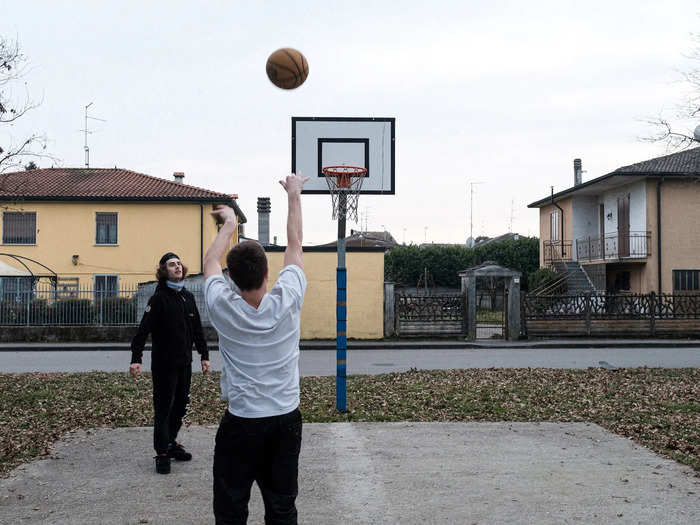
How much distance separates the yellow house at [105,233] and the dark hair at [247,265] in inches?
1146

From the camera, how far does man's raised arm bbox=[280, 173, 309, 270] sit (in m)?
3.80

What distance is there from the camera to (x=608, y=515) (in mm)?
5117

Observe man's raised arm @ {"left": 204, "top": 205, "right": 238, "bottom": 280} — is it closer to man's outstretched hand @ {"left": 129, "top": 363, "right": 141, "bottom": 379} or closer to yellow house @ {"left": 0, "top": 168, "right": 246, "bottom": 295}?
man's outstretched hand @ {"left": 129, "top": 363, "right": 141, "bottom": 379}

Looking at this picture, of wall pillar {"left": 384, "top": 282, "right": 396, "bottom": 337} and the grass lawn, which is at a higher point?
wall pillar {"left": 384, "top": 282, "right": 396, "bottom": 337}

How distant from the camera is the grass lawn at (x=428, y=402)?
26.5 feet

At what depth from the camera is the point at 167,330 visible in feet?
21.1

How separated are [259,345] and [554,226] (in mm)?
40119

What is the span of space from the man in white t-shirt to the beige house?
1110 inches

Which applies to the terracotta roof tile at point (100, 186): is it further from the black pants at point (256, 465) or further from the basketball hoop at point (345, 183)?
the black pants at point (256, 465)

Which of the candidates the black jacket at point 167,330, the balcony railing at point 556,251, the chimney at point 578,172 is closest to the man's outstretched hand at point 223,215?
the black jacket at point 167,330

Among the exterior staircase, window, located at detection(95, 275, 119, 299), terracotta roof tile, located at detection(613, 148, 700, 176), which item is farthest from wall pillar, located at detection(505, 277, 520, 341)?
window, located at detection(95, 275, 119, 299)

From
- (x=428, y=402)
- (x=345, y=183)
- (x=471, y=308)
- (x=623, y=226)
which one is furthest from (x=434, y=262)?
(x=428, y=402)

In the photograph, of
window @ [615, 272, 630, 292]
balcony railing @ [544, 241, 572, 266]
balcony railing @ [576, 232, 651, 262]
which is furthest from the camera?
balcony railing @ [544, 241, 572, 266]

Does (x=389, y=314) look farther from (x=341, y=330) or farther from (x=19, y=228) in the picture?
(x=19, y=228)
